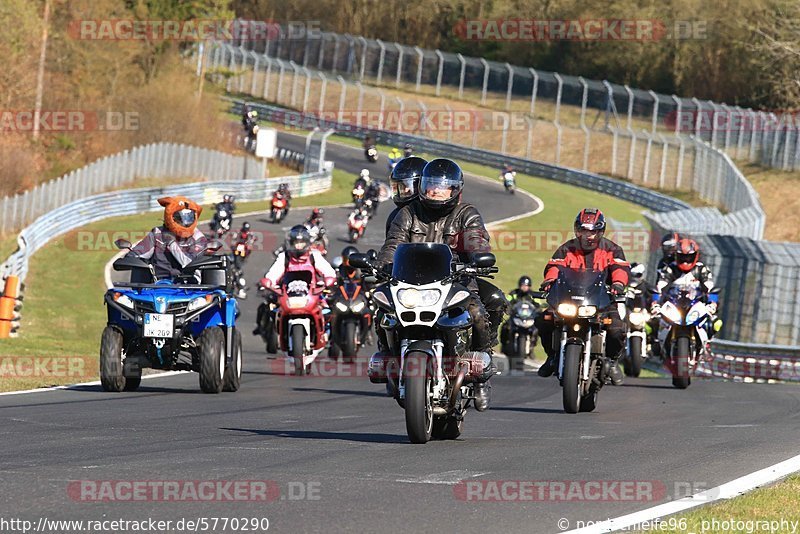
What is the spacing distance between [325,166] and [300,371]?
44.1 meters

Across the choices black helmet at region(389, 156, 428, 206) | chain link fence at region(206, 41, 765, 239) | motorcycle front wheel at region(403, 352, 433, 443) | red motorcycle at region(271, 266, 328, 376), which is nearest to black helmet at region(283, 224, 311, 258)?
red motorcycle at region(271, 266, 328, 376)

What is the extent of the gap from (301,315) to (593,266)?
4.94m

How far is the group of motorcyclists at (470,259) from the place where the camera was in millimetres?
10383

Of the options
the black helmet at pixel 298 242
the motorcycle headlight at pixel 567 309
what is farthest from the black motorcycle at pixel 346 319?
the motorcycle headlight at pixel 567 309

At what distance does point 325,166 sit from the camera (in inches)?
2452

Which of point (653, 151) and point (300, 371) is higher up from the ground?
point (653, 151)

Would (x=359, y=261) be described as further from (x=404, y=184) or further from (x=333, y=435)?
(x=333, y=435)

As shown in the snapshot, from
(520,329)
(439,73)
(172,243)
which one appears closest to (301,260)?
(172,243)

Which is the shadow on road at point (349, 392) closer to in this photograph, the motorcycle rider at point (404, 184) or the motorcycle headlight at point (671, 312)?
the motorcycle headlight at point (671, 312)

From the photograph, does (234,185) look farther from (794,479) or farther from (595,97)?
(794,479)

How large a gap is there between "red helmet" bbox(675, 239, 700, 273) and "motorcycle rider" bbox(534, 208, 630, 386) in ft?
16.2

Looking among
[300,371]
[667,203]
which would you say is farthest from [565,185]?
[300,371]

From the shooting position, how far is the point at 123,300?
14.4m

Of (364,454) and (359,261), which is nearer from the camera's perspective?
(364,454)
